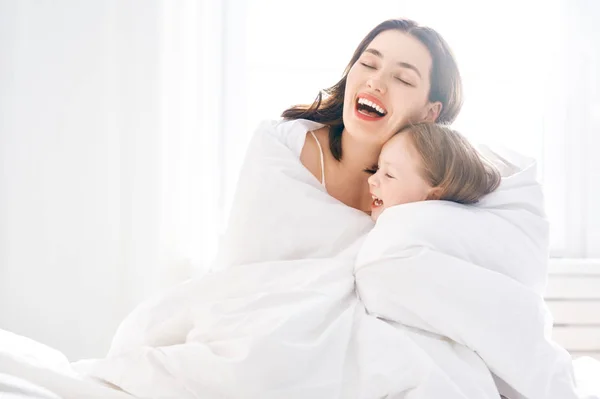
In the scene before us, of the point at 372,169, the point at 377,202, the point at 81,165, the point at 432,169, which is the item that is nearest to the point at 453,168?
the point at 432,169

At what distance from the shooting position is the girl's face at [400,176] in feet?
3.95

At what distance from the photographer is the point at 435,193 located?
1191 mm

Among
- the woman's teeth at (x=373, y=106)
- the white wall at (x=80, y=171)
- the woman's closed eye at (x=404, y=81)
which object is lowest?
the white wall at (x=80, y=171)

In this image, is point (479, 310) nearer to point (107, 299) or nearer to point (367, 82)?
point (367, 82)

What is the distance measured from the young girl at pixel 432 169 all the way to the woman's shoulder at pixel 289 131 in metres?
0.21

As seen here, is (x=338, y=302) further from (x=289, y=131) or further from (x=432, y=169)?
(x=289, y=131)

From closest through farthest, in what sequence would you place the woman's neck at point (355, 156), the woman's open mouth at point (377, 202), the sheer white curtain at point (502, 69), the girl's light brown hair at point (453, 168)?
A: the girl's light brown hair at point (453, 168)
the woman's open mouth at point (377, 202)
the woman's neck at point (355, 156)
the sheer white curtain at point (502, 69)

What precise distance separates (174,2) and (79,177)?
56 centimetres

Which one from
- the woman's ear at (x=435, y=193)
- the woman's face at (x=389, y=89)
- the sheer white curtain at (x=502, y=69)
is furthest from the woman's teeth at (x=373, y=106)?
the sheer white curtain at (x=502, y=69)

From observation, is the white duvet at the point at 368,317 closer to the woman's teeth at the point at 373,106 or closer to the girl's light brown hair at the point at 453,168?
the girl's light brown hair at the point at 453,168

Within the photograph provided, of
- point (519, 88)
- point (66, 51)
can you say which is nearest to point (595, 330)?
point (519, 88)

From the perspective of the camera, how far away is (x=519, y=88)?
7.22 feet

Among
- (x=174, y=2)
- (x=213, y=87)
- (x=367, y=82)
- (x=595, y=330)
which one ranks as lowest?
(x=595, y=330)

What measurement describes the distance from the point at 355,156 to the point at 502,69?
0.97m
